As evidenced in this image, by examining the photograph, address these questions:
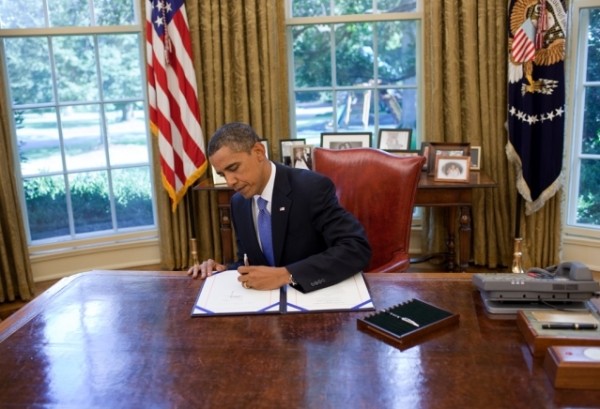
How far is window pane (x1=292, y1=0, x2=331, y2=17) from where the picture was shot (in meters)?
3.79

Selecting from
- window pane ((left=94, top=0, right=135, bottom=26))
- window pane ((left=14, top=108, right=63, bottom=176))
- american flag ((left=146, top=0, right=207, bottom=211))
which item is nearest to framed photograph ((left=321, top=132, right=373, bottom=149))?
american flag ((left=146, top=0, right=207, bottom=211))

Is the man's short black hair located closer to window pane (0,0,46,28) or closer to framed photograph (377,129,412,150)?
framed photograph (377,129,412,150)

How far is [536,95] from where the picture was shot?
3404 millimetres

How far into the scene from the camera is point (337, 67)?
389 cm

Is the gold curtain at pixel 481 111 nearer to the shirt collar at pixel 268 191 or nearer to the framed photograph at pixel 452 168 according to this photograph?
the framed photograph at pixel 452 168

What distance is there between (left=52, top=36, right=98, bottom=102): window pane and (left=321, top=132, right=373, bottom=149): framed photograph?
1.59 m

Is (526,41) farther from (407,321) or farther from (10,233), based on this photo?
(10,233)

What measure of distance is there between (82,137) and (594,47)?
3.39 m

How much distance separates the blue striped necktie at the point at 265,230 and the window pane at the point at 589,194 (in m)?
2.63

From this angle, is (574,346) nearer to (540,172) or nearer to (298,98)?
(540,172)

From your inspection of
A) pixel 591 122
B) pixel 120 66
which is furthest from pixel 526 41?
pixel 120 66

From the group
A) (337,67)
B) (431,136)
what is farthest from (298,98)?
(431,136)

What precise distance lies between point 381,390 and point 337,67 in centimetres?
305

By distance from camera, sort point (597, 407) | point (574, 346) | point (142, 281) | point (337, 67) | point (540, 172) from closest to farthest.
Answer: point (597, 407) < point (574, 346) < point (142, 281) < point (540, 172) < point (337, 67)
